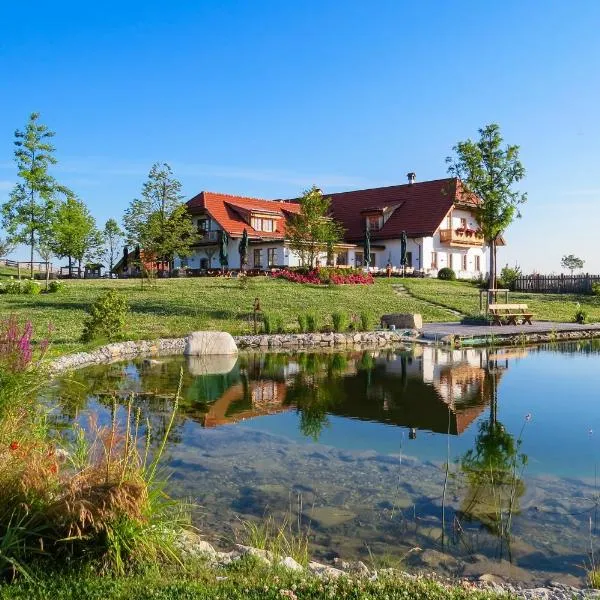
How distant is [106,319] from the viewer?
709 inches

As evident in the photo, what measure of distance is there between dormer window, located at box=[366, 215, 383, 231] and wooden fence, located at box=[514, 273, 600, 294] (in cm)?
1197

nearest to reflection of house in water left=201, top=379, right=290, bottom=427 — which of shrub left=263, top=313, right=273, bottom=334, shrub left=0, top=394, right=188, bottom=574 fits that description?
shrub left=0, top=394, right=188, bottom=574

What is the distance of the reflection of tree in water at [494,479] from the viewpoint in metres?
6.20

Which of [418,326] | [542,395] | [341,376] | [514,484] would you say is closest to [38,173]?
[418,326]

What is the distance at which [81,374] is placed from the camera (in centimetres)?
1380

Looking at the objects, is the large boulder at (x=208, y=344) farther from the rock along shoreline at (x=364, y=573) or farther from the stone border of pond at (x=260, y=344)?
the rock along shoreline at (x=364, y=573)

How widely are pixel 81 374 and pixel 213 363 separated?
3520mm

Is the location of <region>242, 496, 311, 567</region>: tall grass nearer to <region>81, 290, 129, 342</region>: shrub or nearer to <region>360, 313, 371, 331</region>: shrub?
<region>81, 290, 129, 342</region>: shrub

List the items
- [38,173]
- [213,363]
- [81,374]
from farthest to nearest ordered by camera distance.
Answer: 1. [38,173]
2. [213,363]
3. [81,374]

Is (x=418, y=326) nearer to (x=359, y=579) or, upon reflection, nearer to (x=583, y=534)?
(x=583, y=534)

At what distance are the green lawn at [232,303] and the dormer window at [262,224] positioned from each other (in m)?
11.9

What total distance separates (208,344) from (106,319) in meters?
2.92

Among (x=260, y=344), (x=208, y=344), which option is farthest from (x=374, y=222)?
(x=208, y=344)

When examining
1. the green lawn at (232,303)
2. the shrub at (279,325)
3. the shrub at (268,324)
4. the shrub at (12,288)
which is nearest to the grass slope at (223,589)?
the green lawn at (232,303)
